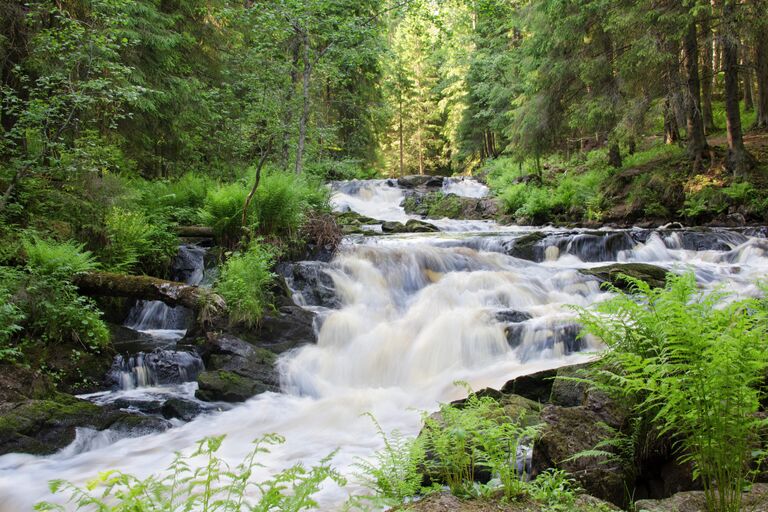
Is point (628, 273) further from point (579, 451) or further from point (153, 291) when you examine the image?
point (153, 291)

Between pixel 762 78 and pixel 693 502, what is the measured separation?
1921 cm

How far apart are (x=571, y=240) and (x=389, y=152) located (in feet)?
121

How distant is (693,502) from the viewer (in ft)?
8.86

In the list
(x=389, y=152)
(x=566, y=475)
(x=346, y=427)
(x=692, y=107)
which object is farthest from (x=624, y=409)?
(x=389, y=152)

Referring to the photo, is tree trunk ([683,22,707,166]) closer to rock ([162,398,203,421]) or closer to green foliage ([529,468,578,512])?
green foliage ([529,468,578,512])

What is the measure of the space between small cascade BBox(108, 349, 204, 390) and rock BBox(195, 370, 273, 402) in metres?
0.51

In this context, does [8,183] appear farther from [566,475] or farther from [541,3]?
[541,3]

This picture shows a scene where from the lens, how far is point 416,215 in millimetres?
22953

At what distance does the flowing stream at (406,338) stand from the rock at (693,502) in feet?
7.67

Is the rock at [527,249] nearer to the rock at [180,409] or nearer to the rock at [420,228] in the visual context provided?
the rock at [420,228]

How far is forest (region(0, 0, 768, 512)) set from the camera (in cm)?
304

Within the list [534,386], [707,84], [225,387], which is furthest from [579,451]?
[707,84]

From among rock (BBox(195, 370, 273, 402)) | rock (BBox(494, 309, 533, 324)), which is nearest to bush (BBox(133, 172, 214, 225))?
rock (BBox(195, 370, 273, 402))

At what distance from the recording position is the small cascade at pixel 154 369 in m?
6.53
